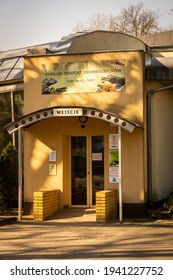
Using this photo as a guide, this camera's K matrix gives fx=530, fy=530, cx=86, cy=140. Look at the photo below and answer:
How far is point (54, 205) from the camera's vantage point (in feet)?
47.3

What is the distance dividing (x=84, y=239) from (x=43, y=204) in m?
3.02

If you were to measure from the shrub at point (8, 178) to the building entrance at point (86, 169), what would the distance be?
194 centimetres

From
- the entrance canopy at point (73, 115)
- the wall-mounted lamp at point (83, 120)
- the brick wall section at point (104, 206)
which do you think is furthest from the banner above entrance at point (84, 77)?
the brick wall section at point (104, 206)

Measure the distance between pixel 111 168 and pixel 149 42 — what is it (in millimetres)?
10554

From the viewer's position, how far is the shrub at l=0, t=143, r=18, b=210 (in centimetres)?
1569

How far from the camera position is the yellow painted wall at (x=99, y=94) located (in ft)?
45.9

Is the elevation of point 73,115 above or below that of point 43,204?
above

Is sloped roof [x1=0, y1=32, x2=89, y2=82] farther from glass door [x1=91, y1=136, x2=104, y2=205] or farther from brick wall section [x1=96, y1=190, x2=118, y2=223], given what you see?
brick wall section [x1=96, y1=190, x2=118, y2=223]

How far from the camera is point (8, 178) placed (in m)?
15.8

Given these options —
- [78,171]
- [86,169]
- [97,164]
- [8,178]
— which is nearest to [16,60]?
[8,178]

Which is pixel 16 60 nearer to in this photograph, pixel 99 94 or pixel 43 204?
pixel 99 94

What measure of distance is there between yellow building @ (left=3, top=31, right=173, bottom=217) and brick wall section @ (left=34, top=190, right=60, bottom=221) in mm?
675
